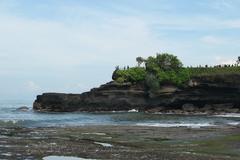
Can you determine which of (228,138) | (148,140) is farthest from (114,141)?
(228,138)

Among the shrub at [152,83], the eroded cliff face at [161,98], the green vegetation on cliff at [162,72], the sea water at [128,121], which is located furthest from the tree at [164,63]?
the sea water at [128,121]

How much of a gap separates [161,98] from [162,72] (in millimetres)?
6698

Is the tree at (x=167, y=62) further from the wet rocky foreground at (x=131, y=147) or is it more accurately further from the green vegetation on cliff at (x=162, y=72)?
the wet rocky foreground at (x=131, y=147)

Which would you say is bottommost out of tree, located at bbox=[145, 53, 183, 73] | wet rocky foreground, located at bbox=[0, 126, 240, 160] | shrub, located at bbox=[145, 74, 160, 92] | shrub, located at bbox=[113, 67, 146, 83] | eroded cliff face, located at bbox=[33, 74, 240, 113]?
wet rocky foreground, located at bbox=[0, 126, 240, 160]

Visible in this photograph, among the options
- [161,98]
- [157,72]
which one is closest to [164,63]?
[157,72]

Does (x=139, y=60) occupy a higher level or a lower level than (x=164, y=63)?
higher

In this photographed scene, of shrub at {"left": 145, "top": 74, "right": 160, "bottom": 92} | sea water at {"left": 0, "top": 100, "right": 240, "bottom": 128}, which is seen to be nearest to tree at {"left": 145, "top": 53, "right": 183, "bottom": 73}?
shrub at {"left": 145, "top": 74, "right": 160, "bottom": 92}

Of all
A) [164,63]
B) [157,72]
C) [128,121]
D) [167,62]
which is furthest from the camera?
A: [167,62]

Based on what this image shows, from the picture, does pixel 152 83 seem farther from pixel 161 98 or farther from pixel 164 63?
pixel 164 63

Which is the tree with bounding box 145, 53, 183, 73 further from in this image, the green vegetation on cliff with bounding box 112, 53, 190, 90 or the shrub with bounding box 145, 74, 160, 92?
the shrub with bounding box 145, 74, 160, 92

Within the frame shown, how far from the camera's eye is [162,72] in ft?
356

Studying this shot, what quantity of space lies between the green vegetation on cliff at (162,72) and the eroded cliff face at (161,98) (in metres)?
1.51

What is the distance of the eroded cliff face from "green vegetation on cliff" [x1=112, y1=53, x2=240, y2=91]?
1.51 metres

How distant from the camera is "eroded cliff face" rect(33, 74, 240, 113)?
99500 mm
